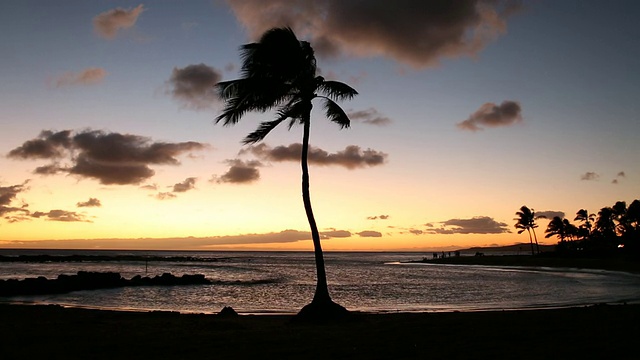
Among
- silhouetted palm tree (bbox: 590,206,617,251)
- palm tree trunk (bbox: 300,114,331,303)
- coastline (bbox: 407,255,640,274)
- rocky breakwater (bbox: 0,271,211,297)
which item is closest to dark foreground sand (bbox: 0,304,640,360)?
palm tree trunk (bbox: 300,114,331,303)

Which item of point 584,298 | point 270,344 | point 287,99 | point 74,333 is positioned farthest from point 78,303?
point 584,298

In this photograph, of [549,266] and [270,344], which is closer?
[270,344]

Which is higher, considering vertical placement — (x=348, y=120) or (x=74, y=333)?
(x=348, y=120)

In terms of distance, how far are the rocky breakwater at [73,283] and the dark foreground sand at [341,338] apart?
25.1 meters

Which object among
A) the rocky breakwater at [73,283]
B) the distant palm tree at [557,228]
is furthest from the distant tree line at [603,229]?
the rocky breakwater at [73,283]

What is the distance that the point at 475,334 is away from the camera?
42.7 ft

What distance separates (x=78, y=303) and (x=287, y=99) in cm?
2335

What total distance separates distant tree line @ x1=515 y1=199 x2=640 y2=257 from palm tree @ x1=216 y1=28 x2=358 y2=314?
269 feet

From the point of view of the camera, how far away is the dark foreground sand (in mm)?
10664

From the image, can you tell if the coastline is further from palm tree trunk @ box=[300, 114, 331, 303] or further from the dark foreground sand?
palm tree trunk @ box=[300, 114, 331, 303]

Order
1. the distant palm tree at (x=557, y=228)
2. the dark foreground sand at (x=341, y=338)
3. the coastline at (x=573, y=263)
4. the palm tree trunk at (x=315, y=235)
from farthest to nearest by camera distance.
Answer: the distant palm tree at (x=557, y=228) < the coastline at (x=573, y=263) < the palm tree trunk at (x=315, y=235) < the dark foreground sand at (x=341, y=338)

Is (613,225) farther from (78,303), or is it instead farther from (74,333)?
(74,333)

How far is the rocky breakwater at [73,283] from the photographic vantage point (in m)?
39.4

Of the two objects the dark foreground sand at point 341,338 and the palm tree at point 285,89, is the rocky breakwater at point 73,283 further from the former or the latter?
the palm tree at point 285,89
